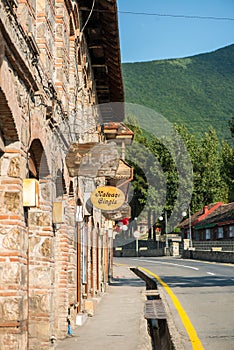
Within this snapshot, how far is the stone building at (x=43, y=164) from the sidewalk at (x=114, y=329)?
38cm

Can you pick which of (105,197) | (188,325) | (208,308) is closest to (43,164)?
(188,325)

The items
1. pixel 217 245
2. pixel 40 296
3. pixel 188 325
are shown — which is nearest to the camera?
pixel 40 296

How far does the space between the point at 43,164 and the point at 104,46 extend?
8.42m

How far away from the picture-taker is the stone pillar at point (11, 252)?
7.54 metres

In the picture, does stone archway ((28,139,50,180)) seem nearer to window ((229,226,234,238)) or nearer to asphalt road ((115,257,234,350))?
asphalt road ((115,257,234,350))

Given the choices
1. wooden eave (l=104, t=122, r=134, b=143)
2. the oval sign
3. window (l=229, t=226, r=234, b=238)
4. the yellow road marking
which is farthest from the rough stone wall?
window (l=229, t=226, r=234, b=238)

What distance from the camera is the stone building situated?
754cm

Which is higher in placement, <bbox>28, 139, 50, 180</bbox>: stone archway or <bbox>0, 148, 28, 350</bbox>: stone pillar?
<bbox>28, 139, 50, 180</bbox>: stone archway

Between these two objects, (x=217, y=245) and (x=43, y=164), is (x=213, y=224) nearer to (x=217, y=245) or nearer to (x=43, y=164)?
(x=217, y=245)

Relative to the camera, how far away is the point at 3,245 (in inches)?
297

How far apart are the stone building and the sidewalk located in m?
0.38

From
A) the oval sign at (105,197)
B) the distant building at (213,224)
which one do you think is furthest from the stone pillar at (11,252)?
the distant building at (213,224)

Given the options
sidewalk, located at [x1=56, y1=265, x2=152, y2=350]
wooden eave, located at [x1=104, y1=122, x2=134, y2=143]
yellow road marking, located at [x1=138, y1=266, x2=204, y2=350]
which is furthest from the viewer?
wooden eave, located at [x1=104, y1=122, x2=134, y2=143]

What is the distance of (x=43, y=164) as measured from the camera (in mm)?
9750
